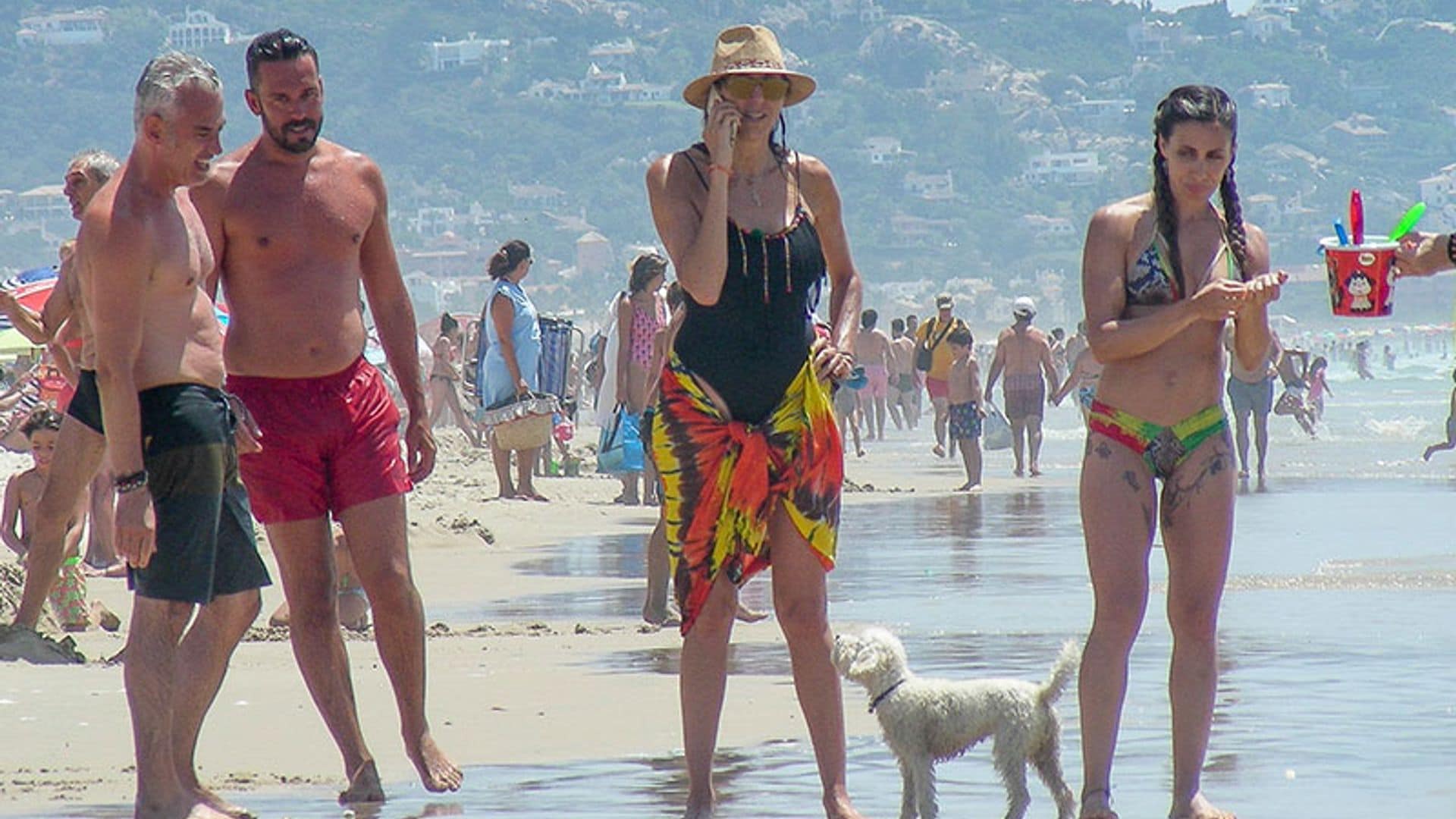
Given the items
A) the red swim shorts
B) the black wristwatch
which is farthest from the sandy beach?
the black wristwatch

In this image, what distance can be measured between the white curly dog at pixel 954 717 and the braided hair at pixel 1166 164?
39.6 inches

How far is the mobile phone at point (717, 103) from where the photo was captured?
571 centimetres

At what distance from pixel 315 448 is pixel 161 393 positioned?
1.67 ft

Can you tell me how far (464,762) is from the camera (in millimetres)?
6691

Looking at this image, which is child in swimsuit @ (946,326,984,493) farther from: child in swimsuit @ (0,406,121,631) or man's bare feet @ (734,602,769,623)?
child in swimsuit @ (0,406,121,631)

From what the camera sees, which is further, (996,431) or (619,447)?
(996,431)

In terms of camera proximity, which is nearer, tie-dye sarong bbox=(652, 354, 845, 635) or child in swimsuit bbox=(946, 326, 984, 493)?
tie-dye sarong bbox=(652, 354, 845, 635)

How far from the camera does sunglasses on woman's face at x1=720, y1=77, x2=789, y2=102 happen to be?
5848 millimetres

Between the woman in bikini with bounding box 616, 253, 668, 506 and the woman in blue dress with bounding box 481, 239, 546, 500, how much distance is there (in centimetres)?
136

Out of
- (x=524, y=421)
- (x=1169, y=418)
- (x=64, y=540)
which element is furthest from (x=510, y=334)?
(x=1169, y=418)

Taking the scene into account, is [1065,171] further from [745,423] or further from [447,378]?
[745,423]

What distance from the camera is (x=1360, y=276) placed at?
5.56m

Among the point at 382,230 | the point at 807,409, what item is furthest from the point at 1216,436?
the point at 382,230

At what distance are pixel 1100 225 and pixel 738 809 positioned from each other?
64.2 inches
